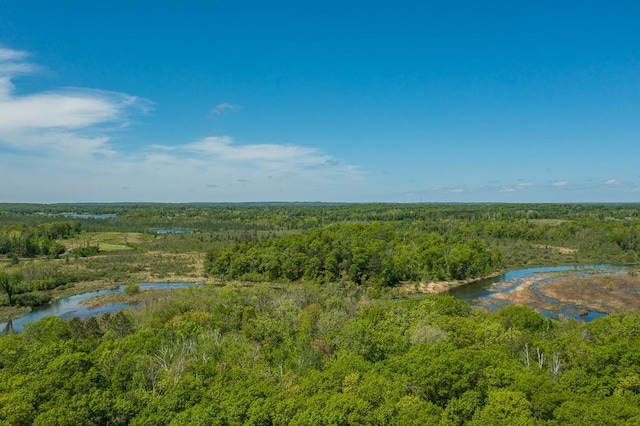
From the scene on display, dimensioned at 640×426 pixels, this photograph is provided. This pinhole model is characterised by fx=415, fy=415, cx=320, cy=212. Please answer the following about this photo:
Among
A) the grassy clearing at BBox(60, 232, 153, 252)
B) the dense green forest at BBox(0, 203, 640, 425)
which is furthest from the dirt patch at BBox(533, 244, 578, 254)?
the grassy clearing at BBox(60, 232, 153, 252)

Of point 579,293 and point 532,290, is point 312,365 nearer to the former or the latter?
point 532,290

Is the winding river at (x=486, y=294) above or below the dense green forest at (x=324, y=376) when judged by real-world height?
below

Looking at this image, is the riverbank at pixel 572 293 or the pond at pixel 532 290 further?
the riverbank at pixel 572 293

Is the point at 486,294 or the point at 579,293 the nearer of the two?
the point at 579,293

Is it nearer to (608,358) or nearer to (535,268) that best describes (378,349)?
(608,358)

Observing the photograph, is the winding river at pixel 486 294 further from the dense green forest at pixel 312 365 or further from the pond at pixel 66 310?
the dense green forest at pixel 312 365

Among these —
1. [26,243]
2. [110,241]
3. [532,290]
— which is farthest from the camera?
[110,241]

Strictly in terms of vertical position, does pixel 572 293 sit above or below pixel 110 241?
below

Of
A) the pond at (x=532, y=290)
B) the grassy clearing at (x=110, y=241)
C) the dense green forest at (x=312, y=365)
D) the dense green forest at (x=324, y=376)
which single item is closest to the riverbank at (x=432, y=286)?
the pond at (x=532, y=290)

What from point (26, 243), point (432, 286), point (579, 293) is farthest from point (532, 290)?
point (26, 243)
